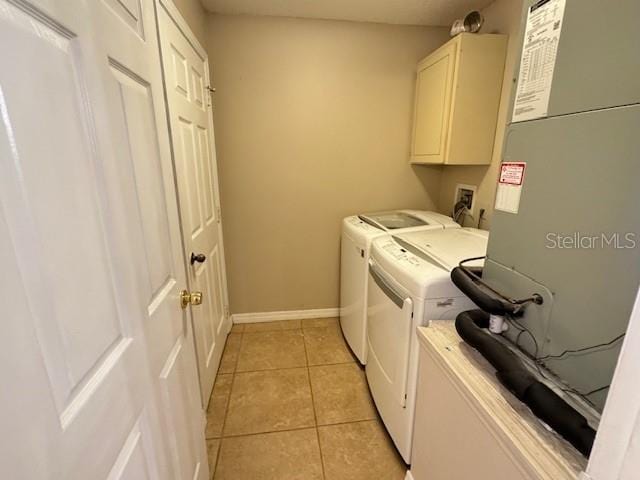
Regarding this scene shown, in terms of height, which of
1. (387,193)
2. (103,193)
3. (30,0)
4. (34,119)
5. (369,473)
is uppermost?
(30,0)

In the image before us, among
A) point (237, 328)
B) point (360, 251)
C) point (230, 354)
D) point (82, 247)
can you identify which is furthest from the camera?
point (237, 328)

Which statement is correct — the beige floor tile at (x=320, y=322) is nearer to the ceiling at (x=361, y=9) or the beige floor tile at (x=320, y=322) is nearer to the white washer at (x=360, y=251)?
the white washer at (x=360, y=251)

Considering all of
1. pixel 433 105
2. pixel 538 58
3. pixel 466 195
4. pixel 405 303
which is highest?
pixel 433 105

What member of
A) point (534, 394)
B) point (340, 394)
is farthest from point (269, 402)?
Answer: point (534, 394)

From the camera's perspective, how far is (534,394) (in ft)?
2.41

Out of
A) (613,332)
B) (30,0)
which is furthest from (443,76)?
(30,0)

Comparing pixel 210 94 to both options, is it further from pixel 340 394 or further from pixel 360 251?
pixel 340 394

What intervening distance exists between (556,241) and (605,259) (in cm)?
12

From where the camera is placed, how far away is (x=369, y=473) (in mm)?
1457

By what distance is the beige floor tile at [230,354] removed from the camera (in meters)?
2.16

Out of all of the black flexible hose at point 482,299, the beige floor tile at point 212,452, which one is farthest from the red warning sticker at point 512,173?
the beige floor tile at point 212,452

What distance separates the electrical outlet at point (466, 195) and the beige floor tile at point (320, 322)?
1419 mm

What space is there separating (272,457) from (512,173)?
164 cm

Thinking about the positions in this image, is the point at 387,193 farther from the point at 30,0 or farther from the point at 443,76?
the point at 30,0
